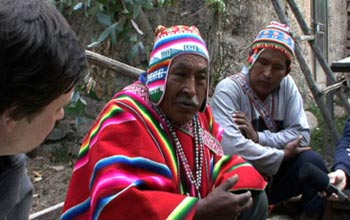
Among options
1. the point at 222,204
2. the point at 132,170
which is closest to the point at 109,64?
the point at 132,170

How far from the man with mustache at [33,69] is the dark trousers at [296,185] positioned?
2160 millimetres

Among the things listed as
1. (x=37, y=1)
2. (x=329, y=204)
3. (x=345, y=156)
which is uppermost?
(x=37, y=1)

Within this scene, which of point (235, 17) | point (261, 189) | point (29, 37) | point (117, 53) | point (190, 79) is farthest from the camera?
point (235, 17)

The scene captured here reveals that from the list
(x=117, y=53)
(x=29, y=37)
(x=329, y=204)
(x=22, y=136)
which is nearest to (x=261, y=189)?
(x=329, y=204)

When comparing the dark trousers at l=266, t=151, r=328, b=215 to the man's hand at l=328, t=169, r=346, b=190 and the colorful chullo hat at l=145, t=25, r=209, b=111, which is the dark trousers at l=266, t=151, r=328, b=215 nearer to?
the man's hand at l=328, t=169, r=346, b=190

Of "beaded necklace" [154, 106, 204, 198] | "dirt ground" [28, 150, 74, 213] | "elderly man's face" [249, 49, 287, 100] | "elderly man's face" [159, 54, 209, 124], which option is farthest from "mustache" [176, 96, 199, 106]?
"dirt ground" [28, 150, 74, 213]

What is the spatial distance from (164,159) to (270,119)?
4.02 ft

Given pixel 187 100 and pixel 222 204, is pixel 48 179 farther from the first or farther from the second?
pixel 222 204

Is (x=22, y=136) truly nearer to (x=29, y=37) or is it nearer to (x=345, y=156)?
(x=29, y=37)

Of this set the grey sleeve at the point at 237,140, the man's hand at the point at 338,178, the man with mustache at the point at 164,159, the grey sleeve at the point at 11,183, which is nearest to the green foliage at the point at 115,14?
the man with mustache at the point at 164,159

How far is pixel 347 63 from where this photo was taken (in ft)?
11.7

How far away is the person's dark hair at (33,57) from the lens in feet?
4.26

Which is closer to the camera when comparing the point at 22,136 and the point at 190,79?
the point at 22,136

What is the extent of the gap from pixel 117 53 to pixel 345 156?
207cm
